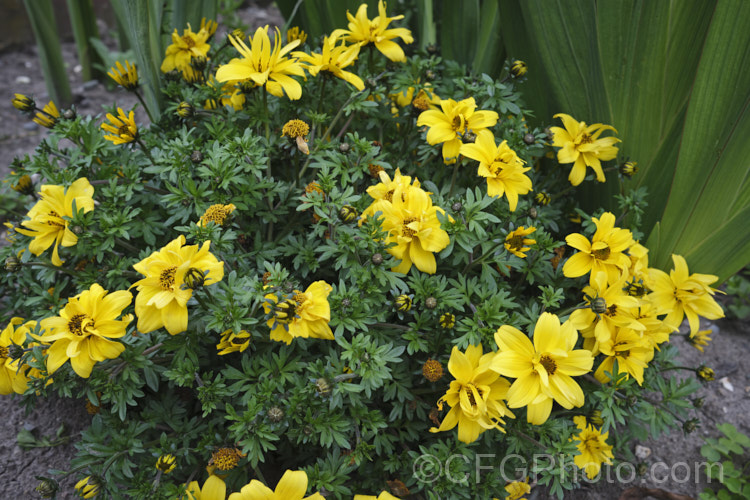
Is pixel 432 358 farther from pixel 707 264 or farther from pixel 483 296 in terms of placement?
pixel 707 264

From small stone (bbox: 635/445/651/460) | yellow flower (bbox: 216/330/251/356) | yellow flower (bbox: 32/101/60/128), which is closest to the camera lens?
yellow flower (bbox: 216/330/251/356)

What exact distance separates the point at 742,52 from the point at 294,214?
4.00 ft

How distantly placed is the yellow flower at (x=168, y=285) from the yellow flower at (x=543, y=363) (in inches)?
23.9

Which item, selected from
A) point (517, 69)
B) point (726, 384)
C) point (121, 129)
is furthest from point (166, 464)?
point (726, 384)

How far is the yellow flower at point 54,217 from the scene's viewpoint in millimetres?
1319

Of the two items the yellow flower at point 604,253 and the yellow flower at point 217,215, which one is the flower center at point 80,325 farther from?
the yellow flower at point 604,253

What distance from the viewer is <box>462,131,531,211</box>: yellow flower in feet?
4.41

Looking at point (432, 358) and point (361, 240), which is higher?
point (361, 240)

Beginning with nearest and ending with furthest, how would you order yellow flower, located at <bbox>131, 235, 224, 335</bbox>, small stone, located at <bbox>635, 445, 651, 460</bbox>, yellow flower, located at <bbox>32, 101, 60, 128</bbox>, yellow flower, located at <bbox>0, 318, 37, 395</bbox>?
yellow flower, located at <bbox>131, 235, 224, 335</bbox> < yellow flower, located at <bbox>0, 318, 37, 395</bbox> < yellow flower, located at <bbox>32, 101, 60, 128</bbox> < small stone, located at <bbox>635, 445, 651, 460</bbox>

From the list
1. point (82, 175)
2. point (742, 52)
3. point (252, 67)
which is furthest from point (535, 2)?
point (82, 175)

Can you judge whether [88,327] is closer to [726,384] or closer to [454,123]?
[454,123]

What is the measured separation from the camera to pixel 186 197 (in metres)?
1.37

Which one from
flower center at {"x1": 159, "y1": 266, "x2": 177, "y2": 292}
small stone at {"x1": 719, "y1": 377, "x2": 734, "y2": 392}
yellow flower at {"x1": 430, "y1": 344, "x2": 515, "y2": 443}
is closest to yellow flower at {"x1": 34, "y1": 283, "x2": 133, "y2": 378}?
flower center at {"x1": 159, "y1": 266, "x2": 177, "y2": 292}

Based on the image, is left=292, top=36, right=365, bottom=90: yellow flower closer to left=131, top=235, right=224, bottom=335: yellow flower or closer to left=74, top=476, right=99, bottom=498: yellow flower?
left=131, top=235, right=224, bottom=335: yellow flower
